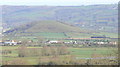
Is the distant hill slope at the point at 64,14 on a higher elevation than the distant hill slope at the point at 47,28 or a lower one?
higher

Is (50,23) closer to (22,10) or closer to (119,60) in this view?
(22,10)

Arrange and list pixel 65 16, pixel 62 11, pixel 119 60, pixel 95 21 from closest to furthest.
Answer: pixel 119 60, pixel 95 21, pixel 65 16, pixel 62 11

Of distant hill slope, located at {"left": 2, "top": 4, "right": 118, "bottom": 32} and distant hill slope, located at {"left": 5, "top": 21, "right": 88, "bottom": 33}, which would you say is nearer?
distant hill slope, located at {"left": 5, "top": 21, "right": 88, "bottom": 33}

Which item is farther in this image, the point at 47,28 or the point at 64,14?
the point at 64,14

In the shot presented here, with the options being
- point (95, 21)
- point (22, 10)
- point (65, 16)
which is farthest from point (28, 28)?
point (22, 10)

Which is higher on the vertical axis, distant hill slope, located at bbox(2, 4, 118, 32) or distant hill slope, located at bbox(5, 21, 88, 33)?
distant hill slope, located at bbox(2, 4, 118, 32)

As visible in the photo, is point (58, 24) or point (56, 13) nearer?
point (58, 24)

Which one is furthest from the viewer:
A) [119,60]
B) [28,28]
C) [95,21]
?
[95,21]

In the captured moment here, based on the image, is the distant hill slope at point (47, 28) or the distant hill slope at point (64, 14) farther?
the distant hill slope at point (64, 14)

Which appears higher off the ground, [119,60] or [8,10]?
[8,10]

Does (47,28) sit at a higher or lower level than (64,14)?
lower
